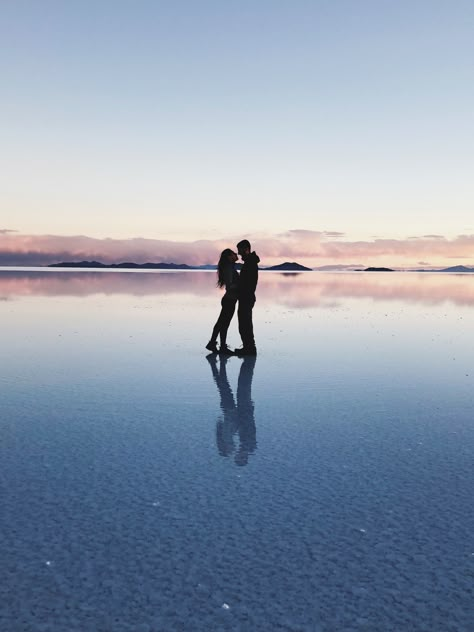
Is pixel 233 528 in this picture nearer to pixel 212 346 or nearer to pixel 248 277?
pixel 212 346

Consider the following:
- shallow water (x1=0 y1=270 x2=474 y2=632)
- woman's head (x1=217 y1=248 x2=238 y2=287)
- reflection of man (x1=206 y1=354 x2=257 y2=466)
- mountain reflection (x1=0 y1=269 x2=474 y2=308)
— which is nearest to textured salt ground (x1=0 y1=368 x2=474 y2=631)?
shallow water (x1=0 y1=270 x2=474 y2=632)

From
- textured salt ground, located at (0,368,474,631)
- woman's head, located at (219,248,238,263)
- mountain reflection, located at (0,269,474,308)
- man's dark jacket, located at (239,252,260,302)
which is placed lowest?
textured salt ground, located at (0,368,474,631)

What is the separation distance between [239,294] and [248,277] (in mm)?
532

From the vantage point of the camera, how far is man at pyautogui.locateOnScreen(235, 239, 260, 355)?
49.1 ft

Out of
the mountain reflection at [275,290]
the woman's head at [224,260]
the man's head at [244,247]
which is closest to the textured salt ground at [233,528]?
the man's head at [244,247]

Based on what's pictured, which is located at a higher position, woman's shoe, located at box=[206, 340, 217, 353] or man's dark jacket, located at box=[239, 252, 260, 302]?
man's dark jacket, located at box=[239, 252, 260, 302]

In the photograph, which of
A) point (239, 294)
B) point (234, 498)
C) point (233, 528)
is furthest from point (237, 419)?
point (239, 294)

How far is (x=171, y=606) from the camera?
379 cm

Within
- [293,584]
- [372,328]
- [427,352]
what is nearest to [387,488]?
[293,584]

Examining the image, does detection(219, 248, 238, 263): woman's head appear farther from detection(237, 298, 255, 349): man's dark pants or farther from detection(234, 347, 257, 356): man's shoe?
detection(234, 347, 257, 356): man's shoe

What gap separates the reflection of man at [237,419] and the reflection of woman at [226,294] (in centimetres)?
246

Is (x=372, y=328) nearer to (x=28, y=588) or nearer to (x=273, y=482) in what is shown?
(x=273, y=482)

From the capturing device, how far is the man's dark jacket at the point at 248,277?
15.2 meters

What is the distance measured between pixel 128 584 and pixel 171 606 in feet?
1.38
